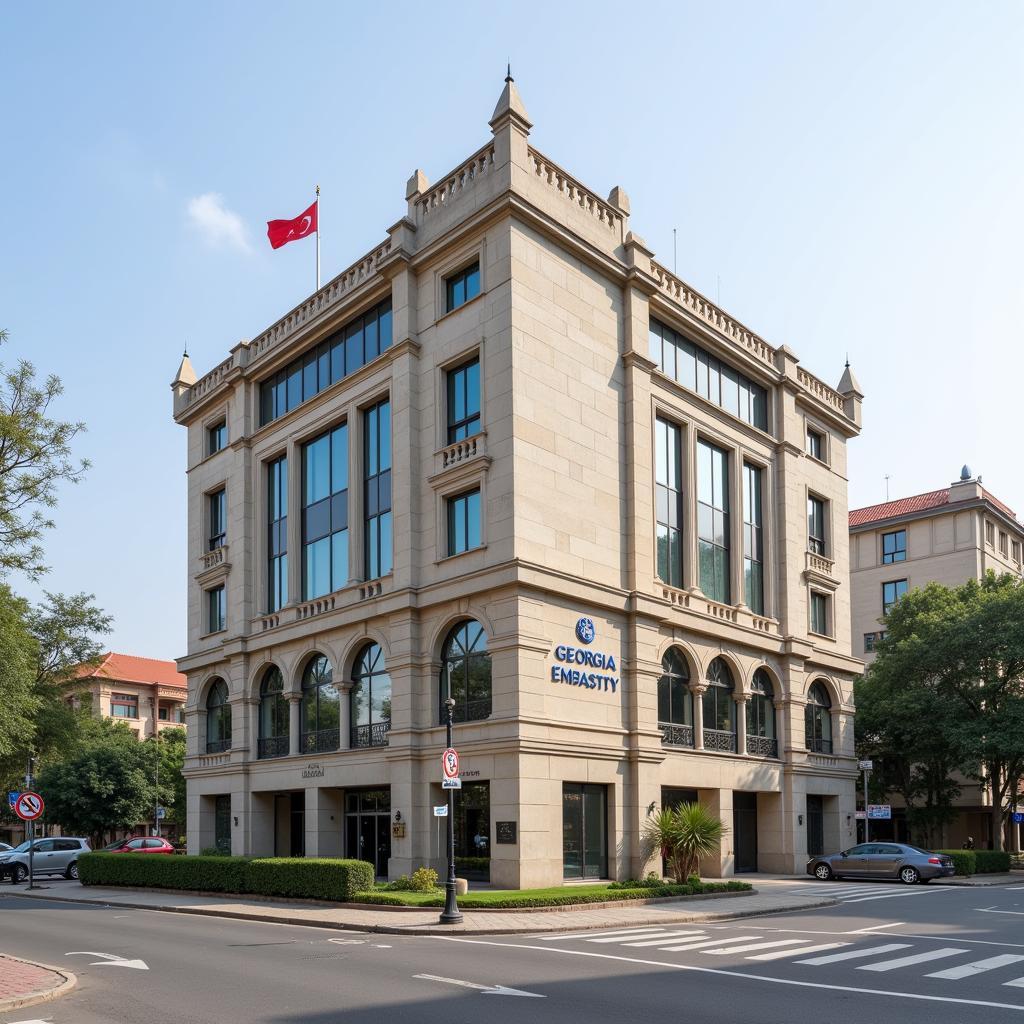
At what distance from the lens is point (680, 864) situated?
31312 millimetres

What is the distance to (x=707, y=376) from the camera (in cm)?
4044

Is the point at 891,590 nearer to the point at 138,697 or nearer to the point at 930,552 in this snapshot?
the point at 930,552

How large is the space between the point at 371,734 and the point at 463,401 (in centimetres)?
1107

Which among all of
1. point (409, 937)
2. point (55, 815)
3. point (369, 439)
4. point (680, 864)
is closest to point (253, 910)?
point (409, 937)

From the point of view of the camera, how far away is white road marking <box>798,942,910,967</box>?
54.9ft

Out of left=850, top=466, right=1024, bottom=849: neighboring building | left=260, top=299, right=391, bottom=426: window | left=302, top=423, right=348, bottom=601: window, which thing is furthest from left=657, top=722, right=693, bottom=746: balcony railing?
left=850, top=466, right=1024, bottom=849: neighboring building

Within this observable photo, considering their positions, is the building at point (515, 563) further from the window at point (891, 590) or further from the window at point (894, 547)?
the window at point (894, 547)

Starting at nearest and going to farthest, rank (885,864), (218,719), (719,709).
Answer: (885,864) → (719,709) → (218,719)

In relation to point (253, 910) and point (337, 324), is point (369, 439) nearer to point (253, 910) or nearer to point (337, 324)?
point (337, 324)

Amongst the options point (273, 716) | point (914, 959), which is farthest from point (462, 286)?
point (914, 959)

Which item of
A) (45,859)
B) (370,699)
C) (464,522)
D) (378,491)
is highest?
(378,491)

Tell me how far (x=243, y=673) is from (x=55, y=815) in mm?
41220

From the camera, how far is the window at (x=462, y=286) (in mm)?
33625

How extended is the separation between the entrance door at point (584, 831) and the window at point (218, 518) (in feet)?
67.8
